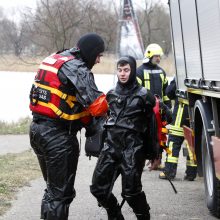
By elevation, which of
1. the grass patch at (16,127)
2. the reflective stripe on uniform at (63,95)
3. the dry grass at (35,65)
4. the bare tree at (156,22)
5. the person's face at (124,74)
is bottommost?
the grass patch at (16,127)

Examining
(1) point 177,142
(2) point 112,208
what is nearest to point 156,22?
(1) point 177,142

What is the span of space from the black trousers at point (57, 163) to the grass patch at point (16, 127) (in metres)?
9.80

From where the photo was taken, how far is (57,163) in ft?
16.9

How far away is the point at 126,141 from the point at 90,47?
95 centimetres

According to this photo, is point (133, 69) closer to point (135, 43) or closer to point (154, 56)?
point (154, 56)

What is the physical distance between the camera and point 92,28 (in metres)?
22.3

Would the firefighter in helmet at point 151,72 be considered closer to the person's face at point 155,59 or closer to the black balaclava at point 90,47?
the person's face at point 155,59

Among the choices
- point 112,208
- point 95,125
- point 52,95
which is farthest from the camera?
point 112,208

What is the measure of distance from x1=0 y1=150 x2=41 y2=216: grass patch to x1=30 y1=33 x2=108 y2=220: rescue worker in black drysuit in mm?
1515

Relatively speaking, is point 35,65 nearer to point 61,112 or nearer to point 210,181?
point 210,181

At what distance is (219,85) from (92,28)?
1727cm

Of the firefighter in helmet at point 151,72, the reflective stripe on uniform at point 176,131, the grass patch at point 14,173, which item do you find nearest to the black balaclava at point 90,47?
the grass patch at point 14,173

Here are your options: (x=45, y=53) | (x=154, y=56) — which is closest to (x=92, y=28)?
(x=45, y=53)

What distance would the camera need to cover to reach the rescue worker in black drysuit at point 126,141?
5582 mm
